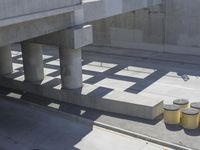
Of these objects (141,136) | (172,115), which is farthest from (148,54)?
(141,136)

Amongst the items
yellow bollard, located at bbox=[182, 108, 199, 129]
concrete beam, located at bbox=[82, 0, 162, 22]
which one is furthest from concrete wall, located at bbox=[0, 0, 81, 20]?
yellow bollard, located at bbox=[182, 108, 199, 129]

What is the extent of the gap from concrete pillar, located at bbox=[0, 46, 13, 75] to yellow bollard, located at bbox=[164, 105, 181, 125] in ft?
45.4

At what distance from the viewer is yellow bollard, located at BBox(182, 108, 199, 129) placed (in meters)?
19.6

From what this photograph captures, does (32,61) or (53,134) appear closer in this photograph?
(53,134)

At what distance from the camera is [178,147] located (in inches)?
712

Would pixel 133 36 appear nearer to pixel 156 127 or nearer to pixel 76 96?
pixel 76 96

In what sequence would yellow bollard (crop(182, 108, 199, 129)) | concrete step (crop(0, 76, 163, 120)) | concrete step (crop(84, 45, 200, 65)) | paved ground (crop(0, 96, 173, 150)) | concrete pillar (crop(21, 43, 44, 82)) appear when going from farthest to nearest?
concrete step (crop(84, 45, 200, 65)), concrete pillar (crop(21, 43, 44, 82)), concrete step (crop(0, 76, 163, 120)), yellow bollard (crop(182, 108, 199, 129)), paved ground (crop(0, 96, 173, 150))

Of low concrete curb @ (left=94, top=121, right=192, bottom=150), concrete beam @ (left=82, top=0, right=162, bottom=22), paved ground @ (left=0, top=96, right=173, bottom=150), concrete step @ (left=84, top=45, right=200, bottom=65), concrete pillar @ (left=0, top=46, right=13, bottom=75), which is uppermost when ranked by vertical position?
concrete beam @ (left=82, top=0, right=162, bottom=22)

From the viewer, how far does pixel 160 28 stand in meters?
36.3

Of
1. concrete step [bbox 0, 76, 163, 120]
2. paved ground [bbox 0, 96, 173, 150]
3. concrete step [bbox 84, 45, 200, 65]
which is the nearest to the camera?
paved ground [bbox 0, 96, 173, 150]

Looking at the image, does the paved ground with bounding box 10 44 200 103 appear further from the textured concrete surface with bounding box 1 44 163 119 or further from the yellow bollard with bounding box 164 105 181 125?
the yellow bollard with bounding box 164 105 181 125

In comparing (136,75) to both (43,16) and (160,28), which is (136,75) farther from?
(43,16)

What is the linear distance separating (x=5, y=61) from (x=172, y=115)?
14.6 metres

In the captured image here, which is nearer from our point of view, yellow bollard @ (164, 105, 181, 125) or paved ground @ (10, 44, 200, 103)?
yellow bollard @ (164, 105, 181, 125)
